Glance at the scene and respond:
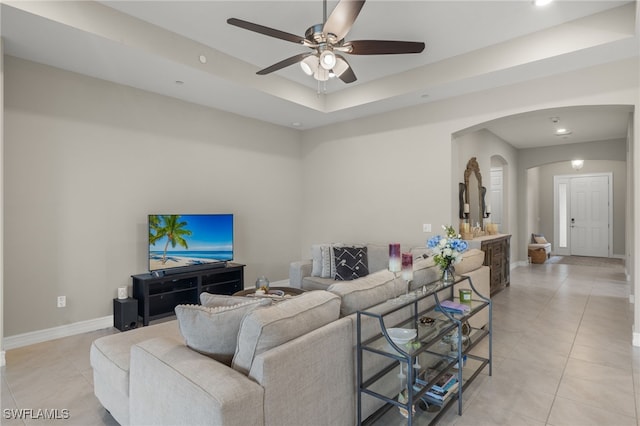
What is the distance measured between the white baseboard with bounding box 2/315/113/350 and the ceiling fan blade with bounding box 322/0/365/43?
385 cm

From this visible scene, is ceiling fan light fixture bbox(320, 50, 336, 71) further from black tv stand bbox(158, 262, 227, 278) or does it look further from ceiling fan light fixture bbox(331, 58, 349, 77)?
black tv stand bbox(158, 262, 227, 278)

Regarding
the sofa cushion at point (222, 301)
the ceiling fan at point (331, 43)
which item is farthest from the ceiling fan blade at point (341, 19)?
the sofa cushion at point (222, 301)

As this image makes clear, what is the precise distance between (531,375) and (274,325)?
237cm

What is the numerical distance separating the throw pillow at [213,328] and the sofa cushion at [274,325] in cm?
8

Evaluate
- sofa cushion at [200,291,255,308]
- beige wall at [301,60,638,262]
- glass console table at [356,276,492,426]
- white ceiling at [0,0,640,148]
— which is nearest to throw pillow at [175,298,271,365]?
sofa cushion at [200,291,255,308]

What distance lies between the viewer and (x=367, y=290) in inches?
85.5

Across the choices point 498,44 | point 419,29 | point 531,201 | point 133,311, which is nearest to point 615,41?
point 498,44

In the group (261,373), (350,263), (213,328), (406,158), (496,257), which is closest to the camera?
(261,373)

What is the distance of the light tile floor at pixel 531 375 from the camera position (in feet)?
7.38

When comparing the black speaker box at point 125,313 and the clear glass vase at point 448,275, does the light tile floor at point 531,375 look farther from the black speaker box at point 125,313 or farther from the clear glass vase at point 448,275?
the clear glass vase at point 448,275

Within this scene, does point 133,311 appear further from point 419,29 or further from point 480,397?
point 419,29

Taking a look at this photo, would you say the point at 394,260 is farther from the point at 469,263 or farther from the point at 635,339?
the point at 635,339

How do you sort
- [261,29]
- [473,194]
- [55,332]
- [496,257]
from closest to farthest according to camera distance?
1. [261,29]
2. [55,332]
3. [496,257]
4. [473,194]

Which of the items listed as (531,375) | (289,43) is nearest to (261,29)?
(289,43)
